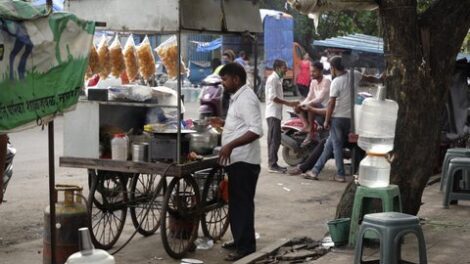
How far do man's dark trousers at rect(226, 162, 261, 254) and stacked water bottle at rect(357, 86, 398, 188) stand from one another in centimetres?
100

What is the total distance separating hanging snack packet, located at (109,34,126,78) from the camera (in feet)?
24.3

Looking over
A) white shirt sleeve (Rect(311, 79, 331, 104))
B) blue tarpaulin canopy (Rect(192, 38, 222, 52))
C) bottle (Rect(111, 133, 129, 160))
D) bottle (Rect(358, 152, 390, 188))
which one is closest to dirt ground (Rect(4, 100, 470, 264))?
bottle (Rect(358, 152, 390, 188))

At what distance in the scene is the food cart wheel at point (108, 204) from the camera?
24.0 ft

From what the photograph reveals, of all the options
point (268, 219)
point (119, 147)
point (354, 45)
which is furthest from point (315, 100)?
point (119, 147)

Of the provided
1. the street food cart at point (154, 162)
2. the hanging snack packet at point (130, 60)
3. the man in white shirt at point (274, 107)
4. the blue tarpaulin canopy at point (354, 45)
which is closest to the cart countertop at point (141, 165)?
the street food cart at point (154, 162)

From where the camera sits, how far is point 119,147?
7.10 metres

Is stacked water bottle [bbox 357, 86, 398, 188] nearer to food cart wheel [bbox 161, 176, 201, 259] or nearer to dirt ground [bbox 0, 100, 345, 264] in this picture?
dirt ground [bbox 0, 100, 345, 264]

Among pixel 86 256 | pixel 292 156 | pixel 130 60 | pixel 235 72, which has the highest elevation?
pixel 130 60

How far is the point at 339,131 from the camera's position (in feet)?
36.8

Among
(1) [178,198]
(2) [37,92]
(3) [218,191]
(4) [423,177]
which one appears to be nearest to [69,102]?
(2) [37,92]

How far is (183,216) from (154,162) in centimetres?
64

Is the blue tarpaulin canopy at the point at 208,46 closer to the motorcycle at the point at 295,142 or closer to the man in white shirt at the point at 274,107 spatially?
the motorcycle at the point at 295,142

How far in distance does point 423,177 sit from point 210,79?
5080 millimetres

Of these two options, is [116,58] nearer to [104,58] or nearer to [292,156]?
[104,58]
